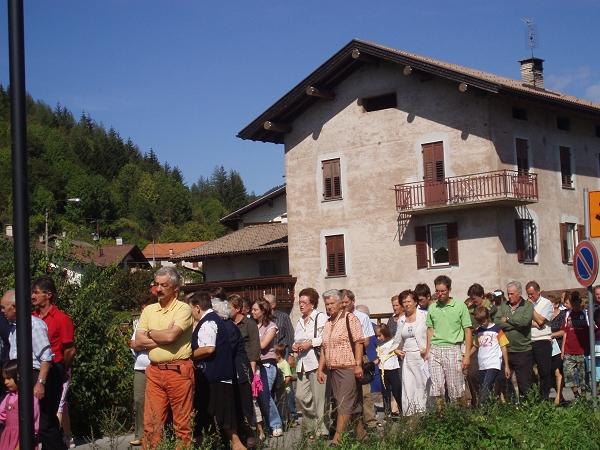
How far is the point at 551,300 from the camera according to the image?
1403 cm

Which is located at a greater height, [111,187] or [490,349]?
[111,187]

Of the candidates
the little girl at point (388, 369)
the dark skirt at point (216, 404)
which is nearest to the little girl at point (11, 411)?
the dark skirt at point (216, 404)

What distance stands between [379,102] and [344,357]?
Result: 84.2 feet

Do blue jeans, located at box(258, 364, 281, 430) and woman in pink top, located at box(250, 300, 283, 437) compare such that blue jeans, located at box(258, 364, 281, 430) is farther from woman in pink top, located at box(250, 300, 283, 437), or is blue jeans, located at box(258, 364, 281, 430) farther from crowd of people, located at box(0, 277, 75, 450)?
crowd of people, located at box(0, 277, 75, 450)

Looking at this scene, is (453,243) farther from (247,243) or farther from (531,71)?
(247,243)

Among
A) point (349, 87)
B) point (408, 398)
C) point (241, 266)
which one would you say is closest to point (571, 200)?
point (349, 87)

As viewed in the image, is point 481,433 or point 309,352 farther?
point 309,352

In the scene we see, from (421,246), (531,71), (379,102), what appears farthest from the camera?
(531,71)

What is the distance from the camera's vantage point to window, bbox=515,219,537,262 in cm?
3203

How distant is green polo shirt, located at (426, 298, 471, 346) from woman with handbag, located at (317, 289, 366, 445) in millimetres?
1249

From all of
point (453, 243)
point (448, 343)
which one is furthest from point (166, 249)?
point (448, 343)

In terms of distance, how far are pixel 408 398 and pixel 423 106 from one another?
2257 cm

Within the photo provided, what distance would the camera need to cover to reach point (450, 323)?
1075 cm

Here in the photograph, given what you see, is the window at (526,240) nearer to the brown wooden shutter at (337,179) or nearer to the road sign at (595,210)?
the brown wooden shutter at (337,179)
